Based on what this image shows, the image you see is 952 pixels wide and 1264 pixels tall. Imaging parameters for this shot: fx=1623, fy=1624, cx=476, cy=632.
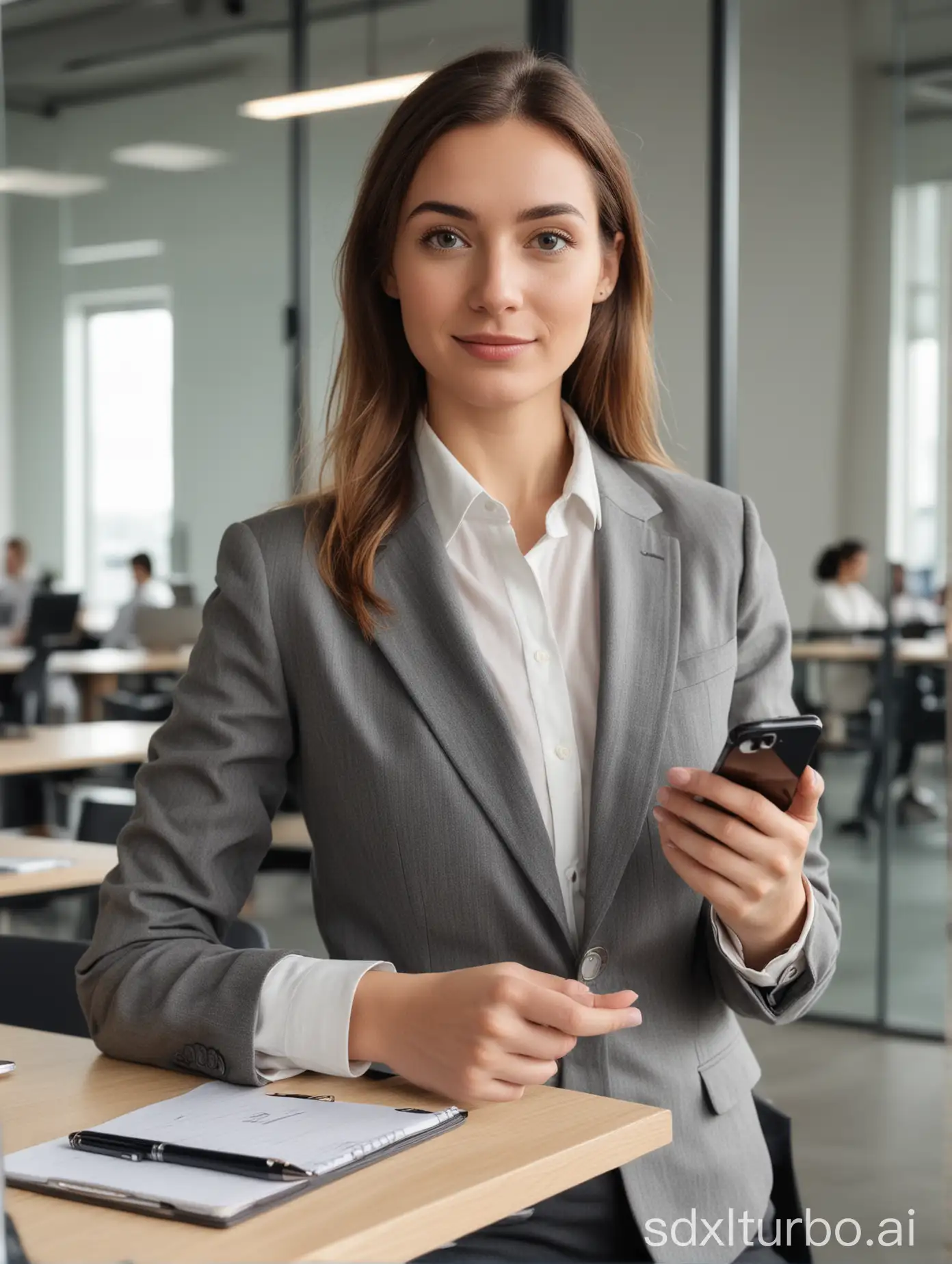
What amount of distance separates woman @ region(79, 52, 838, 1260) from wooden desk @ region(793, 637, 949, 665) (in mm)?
3423

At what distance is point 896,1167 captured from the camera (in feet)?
12.8

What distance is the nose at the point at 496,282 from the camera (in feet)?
4.92

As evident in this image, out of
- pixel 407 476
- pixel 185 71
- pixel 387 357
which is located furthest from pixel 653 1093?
pixel 185 71

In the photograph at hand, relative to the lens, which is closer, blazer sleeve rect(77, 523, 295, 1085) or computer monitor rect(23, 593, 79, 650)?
blazer sleeve rect(77, 523, 295, 1085)

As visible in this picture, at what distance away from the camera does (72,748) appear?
447cm

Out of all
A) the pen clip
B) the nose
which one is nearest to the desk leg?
the nose

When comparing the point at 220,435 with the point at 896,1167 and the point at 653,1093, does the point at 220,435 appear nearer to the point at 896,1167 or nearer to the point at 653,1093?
the point at 896,1167

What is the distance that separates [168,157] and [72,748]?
365 cm

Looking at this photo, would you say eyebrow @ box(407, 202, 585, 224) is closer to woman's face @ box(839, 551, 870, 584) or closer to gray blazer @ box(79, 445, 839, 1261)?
Result: gray blazer @ box(79, 445, 839, 1261)

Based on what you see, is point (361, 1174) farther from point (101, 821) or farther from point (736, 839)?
point (101, 821)

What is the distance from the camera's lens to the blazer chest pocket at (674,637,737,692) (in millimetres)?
1580

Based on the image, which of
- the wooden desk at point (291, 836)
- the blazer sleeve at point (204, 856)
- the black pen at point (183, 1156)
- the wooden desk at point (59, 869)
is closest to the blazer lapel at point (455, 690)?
the blazer sleeve at point (204, 856)

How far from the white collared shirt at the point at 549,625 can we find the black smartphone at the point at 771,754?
0.65 ft

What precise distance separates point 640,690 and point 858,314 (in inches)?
143
